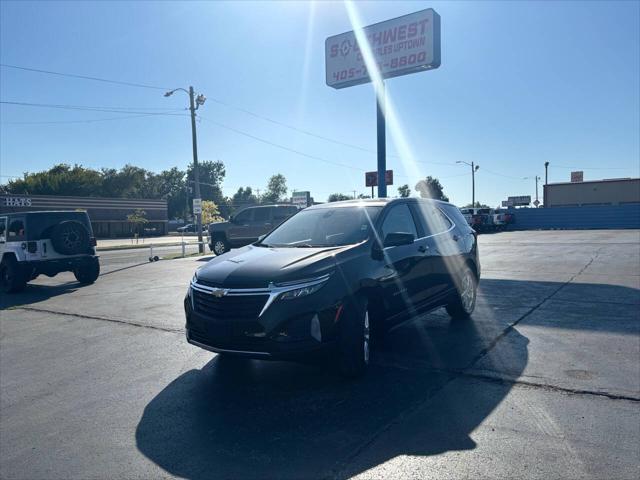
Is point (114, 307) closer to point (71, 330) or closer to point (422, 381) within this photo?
point (71, 330)

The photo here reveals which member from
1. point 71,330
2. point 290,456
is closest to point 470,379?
point 290,456

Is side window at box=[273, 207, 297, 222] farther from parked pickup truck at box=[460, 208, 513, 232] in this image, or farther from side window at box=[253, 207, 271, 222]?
parked pickup truck at box=[460, 208, 513, 232]

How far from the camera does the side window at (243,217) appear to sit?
68.3ft

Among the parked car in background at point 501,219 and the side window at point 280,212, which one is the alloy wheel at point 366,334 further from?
the parked car in background at point 501,219

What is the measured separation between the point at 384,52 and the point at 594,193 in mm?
46334

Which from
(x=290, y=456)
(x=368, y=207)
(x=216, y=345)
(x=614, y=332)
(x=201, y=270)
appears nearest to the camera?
(x=290, y=456)

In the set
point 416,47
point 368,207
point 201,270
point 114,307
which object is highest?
point 416,47

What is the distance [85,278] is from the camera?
12984 mm

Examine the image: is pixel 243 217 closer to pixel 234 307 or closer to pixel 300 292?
pixel 234 307

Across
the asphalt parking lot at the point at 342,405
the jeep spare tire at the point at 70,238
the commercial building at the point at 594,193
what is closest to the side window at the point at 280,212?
the jeep spare tire at the point at 70,238

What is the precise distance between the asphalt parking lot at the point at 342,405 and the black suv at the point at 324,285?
1.64ft

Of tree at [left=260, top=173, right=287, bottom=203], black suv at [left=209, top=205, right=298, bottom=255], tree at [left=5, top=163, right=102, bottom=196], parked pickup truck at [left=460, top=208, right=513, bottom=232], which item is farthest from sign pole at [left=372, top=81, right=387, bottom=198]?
tree at [left=260, top=173, right=287, bottom=203]

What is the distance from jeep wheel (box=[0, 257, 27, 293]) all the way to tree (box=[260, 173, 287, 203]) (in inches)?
4839

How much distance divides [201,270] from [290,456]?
7.39 ft
